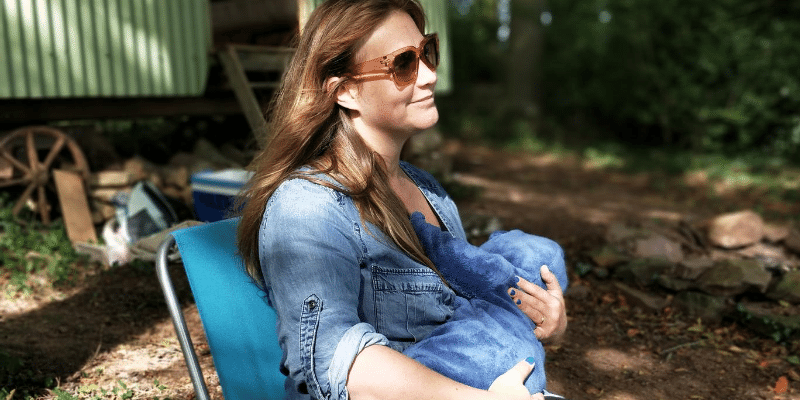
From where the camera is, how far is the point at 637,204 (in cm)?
896

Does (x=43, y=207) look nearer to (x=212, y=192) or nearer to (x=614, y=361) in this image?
(x=212, y=192)

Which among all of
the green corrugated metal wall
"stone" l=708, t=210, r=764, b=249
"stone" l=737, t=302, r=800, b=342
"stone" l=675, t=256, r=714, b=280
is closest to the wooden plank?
the green corrugated metal wall

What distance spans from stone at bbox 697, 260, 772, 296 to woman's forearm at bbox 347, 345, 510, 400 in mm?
3687

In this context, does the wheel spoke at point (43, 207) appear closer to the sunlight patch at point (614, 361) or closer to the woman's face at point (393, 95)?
the sunlight patch at point (614, 361)

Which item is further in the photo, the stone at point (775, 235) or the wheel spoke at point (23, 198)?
the stone at point (775, 235)

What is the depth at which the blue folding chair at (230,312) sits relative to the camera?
209 centimetres

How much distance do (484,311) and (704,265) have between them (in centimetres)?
356

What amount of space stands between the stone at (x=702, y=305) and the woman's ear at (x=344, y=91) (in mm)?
3423

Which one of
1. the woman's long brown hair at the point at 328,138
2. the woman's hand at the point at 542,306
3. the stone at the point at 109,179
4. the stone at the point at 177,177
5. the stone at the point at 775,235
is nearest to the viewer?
the woman's long brown hair at the point at 328,138

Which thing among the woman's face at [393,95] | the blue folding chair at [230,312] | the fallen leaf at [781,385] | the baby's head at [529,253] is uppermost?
the woman's face at [393,95]

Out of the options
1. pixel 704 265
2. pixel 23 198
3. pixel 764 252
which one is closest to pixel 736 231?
pixel 764 252

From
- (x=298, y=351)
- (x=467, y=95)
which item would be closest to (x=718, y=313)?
(x=298, y=351)

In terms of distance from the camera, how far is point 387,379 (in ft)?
5.24

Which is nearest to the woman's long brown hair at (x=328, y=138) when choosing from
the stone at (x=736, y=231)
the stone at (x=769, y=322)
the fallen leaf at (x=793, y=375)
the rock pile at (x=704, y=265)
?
the fallen leaf at (x=793, y=375)
